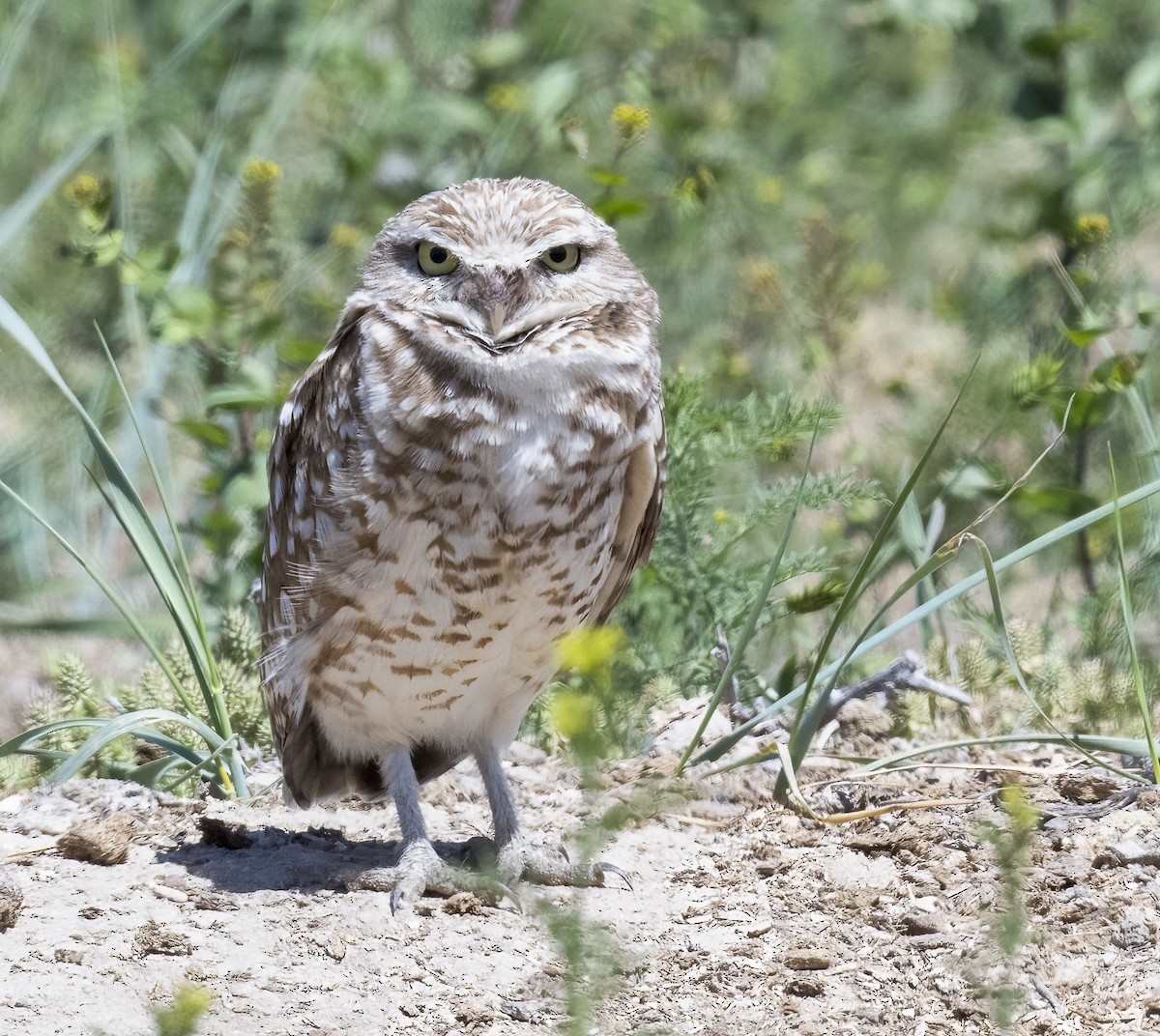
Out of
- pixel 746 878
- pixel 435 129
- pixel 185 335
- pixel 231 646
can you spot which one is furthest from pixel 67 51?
pixel 746 878

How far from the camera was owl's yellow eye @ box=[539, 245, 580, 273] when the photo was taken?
3312 mm

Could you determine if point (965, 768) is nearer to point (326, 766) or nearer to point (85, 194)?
point (326, 766)

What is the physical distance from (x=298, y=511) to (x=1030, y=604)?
129 inches

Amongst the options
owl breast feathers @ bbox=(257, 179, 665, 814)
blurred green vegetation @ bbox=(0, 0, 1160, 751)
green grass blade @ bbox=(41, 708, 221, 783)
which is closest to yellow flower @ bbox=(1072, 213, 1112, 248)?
blurred green vegetation @ bbox=(0, 0, 1160, 751)

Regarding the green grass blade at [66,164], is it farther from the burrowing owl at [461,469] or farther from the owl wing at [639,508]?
the owl wing at [639,508]

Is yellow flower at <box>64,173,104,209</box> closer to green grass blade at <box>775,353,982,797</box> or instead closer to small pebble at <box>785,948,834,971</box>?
green grass blade at <box>775,353,982,797</box>

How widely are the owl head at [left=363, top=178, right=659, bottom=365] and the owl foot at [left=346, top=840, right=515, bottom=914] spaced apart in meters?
1.09

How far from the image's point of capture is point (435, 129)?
6219 mm

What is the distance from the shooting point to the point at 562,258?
3342 millimetres

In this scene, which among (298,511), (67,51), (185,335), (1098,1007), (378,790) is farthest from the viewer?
(67,51)

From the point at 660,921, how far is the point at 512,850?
1.71 feet

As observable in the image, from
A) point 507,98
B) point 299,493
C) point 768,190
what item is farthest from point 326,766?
point 768,190

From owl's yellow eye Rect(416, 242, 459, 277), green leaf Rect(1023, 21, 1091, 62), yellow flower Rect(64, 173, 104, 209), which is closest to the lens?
owl's yellow eye Rect(416, 242, 459, 277)

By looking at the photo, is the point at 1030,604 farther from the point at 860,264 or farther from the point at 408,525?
the point at 408,525
